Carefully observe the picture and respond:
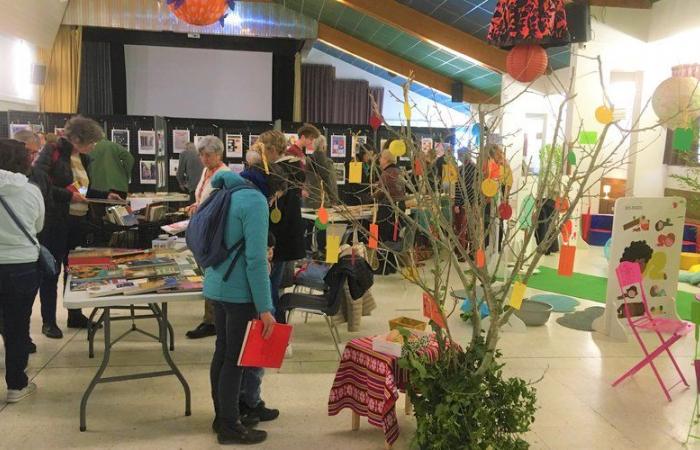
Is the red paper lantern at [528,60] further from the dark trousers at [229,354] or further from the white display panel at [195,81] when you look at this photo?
the white display panel at [195,81]

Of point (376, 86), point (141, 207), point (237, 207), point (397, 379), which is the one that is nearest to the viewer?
point (237, 207)

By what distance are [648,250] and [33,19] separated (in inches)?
376

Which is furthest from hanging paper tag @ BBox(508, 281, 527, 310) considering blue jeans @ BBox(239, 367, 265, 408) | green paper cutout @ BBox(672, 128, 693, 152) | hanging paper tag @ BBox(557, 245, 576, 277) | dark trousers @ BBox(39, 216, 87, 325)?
dark trousers @ BBox(39, 216, 87, 325)

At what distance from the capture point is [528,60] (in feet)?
14.8

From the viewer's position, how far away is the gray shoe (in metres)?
3.00

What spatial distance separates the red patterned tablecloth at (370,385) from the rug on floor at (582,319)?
8.00ft

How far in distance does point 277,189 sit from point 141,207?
378cm

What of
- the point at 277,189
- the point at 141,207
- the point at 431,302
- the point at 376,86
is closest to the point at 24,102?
the point at 141,207

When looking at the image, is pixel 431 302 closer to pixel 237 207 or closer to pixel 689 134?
pixel 237 207

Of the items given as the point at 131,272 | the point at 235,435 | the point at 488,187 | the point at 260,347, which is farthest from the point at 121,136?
the point at 488,187

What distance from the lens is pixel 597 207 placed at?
8.94m

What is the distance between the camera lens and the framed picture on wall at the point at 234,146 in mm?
8305

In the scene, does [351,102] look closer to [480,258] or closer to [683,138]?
[683,138]

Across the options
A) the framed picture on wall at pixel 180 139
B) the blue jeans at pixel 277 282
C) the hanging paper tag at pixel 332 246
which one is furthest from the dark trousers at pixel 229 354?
the framed picture on wall at pixel 180 139
